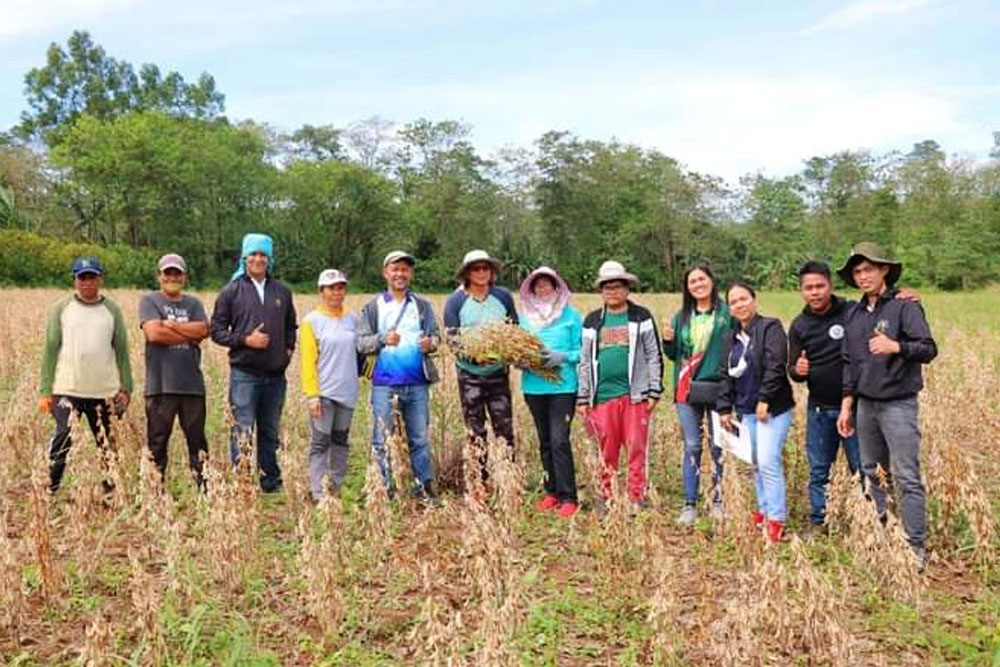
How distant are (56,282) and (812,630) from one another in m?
36.7

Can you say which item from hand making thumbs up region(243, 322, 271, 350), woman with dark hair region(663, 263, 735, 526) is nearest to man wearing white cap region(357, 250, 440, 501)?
hand making thumbs up region(243, 322, 271, 350)

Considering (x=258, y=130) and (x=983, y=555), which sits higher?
(x=258, y=130)

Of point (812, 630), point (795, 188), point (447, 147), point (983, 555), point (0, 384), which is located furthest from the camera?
point (795, 188)

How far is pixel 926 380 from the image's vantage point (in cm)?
761

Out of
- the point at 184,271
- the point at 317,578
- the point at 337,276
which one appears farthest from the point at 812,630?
the point at 184,271

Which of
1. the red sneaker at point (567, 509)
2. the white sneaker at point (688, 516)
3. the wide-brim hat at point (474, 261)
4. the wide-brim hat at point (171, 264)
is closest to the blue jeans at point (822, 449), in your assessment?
the white sneaker at point (688, 516)

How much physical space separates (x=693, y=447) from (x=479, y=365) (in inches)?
64.1

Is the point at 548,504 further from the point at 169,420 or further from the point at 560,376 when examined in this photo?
the point at 169,420

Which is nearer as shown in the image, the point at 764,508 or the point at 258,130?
the point at 764,508

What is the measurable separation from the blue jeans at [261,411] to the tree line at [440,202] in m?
36.5

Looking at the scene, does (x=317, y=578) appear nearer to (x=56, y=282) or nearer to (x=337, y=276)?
(x=337, y=276)

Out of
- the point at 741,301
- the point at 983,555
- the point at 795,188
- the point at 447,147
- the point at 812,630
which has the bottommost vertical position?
the point at 983,555

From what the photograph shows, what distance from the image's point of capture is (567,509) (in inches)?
224

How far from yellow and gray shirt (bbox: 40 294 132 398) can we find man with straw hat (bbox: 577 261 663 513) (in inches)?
133
